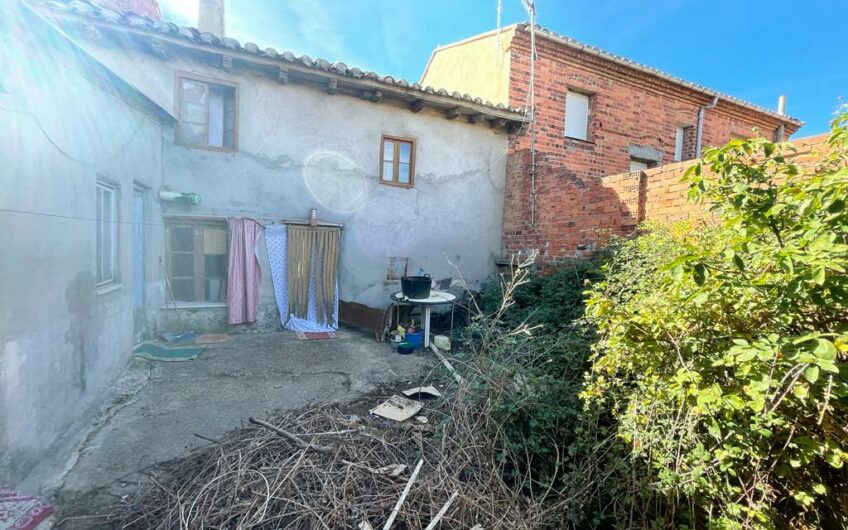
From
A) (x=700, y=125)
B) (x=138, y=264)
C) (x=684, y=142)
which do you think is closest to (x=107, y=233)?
(x=138, y=264)

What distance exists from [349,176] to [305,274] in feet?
6.86

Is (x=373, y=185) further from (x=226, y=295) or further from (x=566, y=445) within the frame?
(x=566, y=445)

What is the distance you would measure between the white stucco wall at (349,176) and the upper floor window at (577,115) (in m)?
1.69

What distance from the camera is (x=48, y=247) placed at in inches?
121

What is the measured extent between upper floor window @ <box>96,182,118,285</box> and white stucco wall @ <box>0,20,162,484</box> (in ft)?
0.67

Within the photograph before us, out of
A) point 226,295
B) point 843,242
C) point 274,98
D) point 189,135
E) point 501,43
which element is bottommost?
point 226,295

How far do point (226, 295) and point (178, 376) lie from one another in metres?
2.11

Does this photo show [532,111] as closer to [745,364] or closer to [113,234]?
[745,364]

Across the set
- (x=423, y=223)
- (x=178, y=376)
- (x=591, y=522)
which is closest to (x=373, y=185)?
(x=423, y=223)

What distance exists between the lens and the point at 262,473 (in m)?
2.56

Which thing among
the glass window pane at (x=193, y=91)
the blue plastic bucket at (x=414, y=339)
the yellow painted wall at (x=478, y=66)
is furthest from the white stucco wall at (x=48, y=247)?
the yellow painted wall at (x=478, y=66)

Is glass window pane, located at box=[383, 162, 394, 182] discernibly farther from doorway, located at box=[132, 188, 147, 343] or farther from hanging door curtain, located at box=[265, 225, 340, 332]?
doorway, located at box=[132, 188, 147, 343]

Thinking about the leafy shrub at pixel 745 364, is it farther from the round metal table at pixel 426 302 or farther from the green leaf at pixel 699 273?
the round metal table at pixel 426 302

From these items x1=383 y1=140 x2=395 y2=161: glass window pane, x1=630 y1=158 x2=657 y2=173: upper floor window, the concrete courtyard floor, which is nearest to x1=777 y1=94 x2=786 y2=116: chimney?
x1=630 y1=158 x2=657 y2=173: upper floor window
